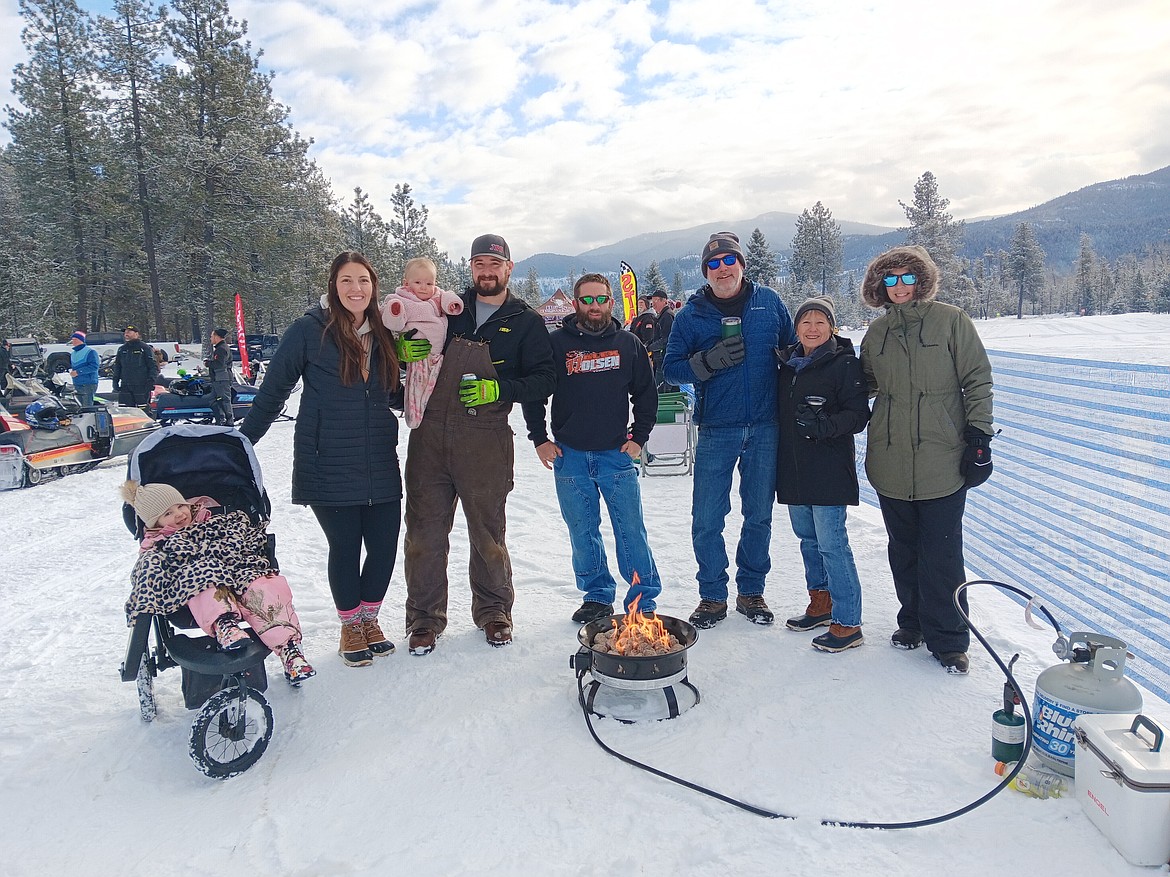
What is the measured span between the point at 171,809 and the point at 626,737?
73.4 inches

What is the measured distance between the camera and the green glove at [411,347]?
12.5 ft

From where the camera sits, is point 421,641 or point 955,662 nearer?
point 955,662

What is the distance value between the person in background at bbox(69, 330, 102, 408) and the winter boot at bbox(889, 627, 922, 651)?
15.2 meters

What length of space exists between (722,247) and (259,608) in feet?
10.5

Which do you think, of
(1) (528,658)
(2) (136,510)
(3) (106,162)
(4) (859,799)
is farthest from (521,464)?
(3) (106,162)

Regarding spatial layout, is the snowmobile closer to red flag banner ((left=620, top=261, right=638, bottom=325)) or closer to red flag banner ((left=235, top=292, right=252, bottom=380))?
red flag banner ((left=620, top=261, right=638, bottom=325))

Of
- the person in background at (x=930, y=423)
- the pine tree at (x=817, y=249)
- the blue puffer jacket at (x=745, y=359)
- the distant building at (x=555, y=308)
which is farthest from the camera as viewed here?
the pine tree at (x=817, y=249)

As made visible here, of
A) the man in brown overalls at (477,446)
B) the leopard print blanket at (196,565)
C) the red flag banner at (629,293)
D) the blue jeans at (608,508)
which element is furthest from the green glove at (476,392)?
the red flag banner at (629,293)

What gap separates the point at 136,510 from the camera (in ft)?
10.4

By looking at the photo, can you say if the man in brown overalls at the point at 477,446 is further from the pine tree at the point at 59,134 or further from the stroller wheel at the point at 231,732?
the pine tree at the point at 59,134

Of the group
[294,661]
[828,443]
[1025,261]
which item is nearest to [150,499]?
[294,661]

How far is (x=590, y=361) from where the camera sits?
4.17 metres

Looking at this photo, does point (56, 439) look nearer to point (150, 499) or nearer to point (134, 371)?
point (134, 371)

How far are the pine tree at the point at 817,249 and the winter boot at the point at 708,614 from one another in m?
69.0
